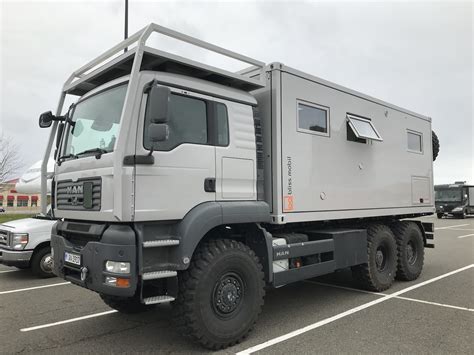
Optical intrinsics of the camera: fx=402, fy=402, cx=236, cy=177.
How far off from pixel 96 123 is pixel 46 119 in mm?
1112

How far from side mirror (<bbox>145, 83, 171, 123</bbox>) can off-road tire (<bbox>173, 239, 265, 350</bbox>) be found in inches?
58.8

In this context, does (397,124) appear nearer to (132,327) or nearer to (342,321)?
(342,321)

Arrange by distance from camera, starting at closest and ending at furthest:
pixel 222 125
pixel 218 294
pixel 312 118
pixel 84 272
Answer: pixel 84 272 → pixel 218 294 → pixel 222 125 → pixel 312 118

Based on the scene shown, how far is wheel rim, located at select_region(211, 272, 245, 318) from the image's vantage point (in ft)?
14.4

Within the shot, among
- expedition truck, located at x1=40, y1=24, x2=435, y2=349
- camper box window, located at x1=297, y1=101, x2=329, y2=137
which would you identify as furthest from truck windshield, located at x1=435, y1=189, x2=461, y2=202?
camper box window, located at x1=297, y1=101, x2=329, y2=137

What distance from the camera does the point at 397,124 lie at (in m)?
7.89

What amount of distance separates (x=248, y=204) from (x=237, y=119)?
3.45 ft

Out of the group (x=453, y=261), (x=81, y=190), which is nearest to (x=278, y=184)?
(x=81, y=190)

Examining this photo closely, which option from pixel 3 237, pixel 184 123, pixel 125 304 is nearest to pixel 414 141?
pixel 184 123

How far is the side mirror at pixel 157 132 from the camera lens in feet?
12.6

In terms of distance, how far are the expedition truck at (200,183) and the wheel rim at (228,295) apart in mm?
16

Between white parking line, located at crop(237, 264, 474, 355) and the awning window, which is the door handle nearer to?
white parking line, located at crop(237, 264, 474, 355)

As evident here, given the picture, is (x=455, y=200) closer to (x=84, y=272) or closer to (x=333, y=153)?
(x=333, y=153)

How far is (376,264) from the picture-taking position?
7.08 meters
